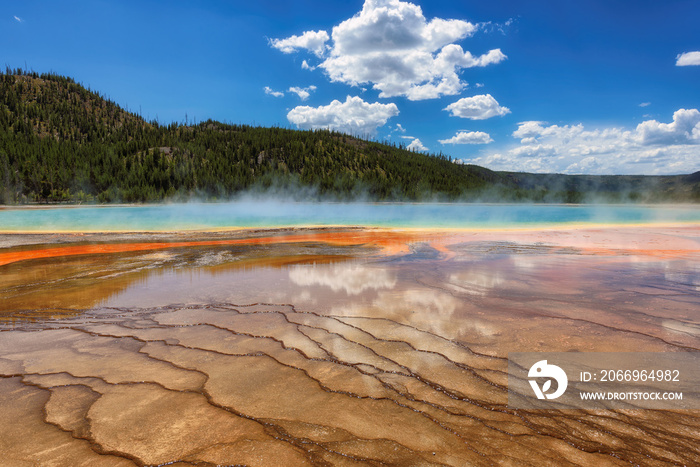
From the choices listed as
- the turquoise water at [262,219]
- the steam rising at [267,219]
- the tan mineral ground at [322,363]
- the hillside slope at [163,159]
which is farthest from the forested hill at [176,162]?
the tan mineral ground at [322,363]

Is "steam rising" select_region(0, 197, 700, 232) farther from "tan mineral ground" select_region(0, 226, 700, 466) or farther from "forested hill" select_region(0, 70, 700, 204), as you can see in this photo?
"forested hill" select_region(0, 70, 700, 204)

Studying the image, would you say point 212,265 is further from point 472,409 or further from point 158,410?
point 472,409

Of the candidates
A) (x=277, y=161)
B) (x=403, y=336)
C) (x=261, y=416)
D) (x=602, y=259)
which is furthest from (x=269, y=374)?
(x=277, y=161)

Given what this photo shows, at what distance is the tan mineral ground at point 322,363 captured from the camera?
2.76m

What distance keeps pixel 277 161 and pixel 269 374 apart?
14395 centimetres

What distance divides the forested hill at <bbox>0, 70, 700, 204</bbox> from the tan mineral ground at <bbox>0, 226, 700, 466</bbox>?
88723 mm

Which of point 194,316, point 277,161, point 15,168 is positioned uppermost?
point 277,161

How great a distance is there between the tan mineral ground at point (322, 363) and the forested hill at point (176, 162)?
8872 cm

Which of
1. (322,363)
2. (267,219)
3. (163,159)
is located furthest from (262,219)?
(163,159)

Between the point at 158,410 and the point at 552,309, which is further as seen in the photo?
the point at 552,309

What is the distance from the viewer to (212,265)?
11.2m

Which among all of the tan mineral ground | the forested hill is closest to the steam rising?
the tan mineral ground

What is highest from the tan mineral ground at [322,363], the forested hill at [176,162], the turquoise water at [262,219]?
the forested hill at [176,162]

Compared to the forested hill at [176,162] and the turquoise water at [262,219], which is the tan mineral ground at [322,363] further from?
the forested hill at [176,162]
